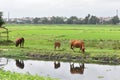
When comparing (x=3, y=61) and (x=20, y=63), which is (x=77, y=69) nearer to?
(x=20, y=63)

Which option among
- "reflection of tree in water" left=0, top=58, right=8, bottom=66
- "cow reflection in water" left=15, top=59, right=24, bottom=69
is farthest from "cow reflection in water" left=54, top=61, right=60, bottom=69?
"reflection of tree in water" left=0, top=58, right=8, bottom=66

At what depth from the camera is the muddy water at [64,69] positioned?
24375 millimetres

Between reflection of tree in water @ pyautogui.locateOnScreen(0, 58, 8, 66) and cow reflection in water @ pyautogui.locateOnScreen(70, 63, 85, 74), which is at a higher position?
reflection of tree in water @ pyautogui.locateOnScreen(0, 58, 8, 66)

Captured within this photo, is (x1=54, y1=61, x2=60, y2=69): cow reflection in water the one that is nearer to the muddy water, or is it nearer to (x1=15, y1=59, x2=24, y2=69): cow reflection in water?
the muddy water

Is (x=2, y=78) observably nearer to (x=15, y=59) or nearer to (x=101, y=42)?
(x=15, y=59)

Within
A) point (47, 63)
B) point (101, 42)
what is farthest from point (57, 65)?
point (101, 42)

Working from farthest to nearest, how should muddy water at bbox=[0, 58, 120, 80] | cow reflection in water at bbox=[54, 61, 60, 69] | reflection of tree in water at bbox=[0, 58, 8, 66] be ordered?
reflection of tree in water at bbox=[0, 58, 8, 66]
cow reflection in water at bbox=[54, 61, 60, 69]
muddy water at bbox=[0, 58, 120, 80]

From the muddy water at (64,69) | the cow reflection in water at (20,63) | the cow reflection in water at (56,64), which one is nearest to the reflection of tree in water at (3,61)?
the muddy water at (64,69)

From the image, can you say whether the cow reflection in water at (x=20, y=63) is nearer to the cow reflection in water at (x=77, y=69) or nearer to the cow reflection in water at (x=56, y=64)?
the cow reflection in water at (x=56, y=64)

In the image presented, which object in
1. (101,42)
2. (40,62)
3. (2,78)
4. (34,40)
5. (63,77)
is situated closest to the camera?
(2,78)

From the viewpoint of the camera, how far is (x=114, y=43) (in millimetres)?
39656

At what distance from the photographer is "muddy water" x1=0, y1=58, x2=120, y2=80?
24.4m

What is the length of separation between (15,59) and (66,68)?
7311 millimetres

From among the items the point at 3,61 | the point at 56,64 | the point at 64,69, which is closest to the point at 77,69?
the point at 64,69
